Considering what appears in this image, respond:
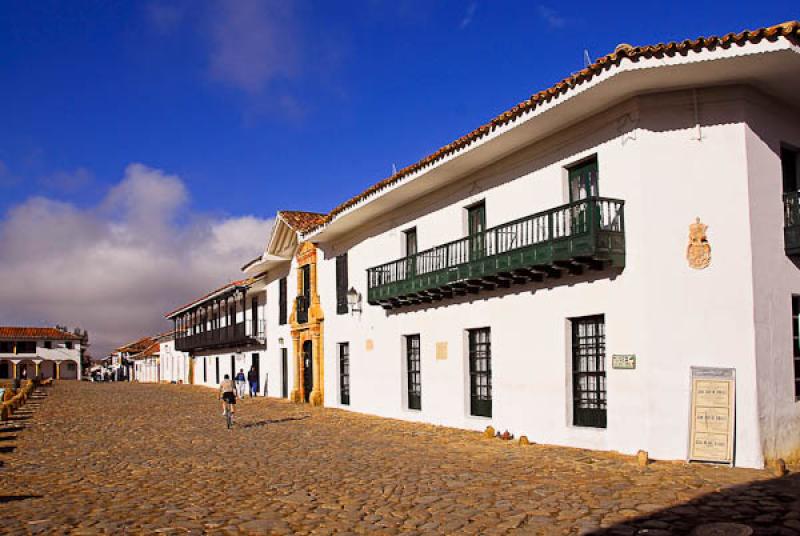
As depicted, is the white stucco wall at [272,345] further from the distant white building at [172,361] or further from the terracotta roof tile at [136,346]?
the terracotta roof tile at [136,346]

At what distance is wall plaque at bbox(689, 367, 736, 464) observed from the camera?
32.8 feet

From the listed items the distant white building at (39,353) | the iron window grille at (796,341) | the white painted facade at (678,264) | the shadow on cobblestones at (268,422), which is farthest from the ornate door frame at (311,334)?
the distant white building at (39,353)

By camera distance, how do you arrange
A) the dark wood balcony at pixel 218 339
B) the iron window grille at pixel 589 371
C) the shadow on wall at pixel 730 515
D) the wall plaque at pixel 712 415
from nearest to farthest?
the shadow on wall at pixel 730 515 < the wall plaque at pixel 712 415 < the iron window grille at pixel 589 371 < the dark wood balcony at pixel 218 339


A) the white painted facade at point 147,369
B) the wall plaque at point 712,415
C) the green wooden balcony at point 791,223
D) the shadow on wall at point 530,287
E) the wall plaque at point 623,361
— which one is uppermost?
the green wooden balcony at point 791,223

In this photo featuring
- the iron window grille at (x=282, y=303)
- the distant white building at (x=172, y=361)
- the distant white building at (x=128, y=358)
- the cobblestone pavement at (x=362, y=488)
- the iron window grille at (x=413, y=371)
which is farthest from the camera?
the distant white building at (x=128, y=358)

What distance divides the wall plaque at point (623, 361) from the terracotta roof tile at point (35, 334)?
75934 mm

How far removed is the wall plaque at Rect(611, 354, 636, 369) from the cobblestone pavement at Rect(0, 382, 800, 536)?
1382mm

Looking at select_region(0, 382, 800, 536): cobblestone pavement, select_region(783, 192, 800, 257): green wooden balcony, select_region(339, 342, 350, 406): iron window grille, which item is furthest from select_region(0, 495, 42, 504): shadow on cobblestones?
select_region(339, 342, 350, 406): iron window grille

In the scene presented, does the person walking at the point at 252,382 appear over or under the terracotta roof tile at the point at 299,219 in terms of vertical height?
under

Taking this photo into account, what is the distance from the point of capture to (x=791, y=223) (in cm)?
1105

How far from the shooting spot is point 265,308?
31.8 m

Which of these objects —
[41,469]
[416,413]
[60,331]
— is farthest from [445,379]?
[60,331]

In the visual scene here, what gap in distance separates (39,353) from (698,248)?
77.9m

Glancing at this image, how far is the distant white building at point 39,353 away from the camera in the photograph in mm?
74125
